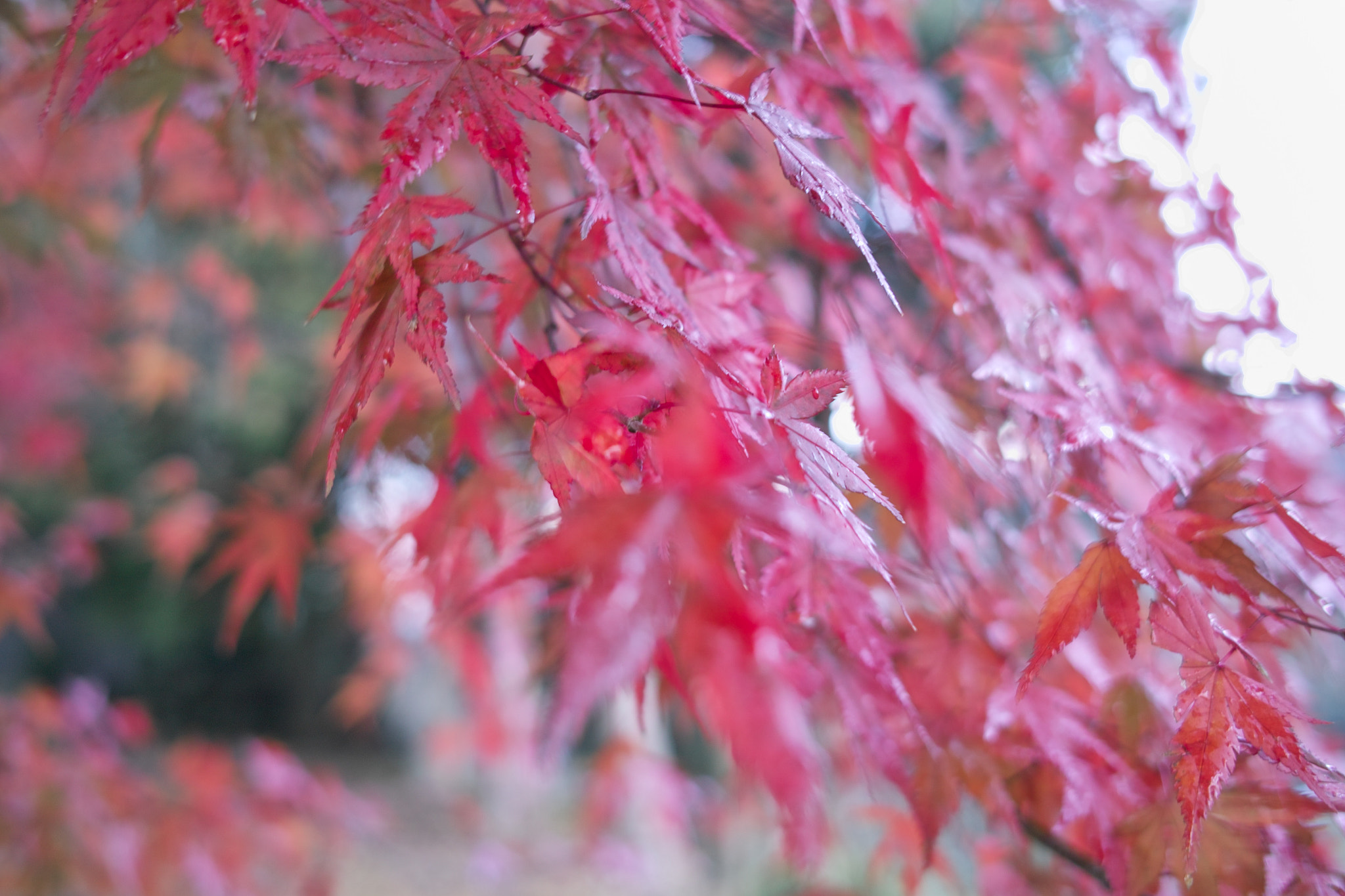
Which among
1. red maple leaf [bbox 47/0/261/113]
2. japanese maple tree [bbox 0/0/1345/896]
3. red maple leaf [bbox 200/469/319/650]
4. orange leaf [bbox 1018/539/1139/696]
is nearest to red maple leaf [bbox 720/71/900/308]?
japanese maple tree [bbox 0/0/1345/896]

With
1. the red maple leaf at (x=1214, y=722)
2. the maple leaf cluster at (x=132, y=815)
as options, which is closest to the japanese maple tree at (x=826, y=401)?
the red maple leaf at (x=1214, y=722)

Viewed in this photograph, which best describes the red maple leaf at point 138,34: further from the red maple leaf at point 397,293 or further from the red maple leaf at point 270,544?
the red maple leaf at point 270,544

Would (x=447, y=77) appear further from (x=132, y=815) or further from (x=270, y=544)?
(x=132, y=815)

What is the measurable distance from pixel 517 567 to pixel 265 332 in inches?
157

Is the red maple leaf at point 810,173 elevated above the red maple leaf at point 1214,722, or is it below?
above

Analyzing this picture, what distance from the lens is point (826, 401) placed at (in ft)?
1.77

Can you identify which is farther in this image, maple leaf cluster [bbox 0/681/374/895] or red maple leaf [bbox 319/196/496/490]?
maple leaf cluster [bbox 0/681/374/895]

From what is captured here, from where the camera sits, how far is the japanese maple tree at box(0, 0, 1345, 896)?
19.0 inches

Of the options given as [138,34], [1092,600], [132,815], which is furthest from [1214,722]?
[132,815]

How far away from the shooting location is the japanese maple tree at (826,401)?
48 centimetres

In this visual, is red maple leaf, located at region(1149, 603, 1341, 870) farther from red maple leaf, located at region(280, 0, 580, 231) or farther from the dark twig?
red maple leaf, located at region(280, 0, 580, 231)

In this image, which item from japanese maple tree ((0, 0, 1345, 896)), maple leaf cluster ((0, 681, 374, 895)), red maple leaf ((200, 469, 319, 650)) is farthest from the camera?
maple leaf cluster ((0, 681, 374, 895))

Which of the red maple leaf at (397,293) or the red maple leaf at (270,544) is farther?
the red maple leaf at (270,544)

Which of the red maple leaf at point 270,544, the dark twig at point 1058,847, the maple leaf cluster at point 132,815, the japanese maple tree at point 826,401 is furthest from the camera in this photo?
the maple leaf cluster at point 132,815
